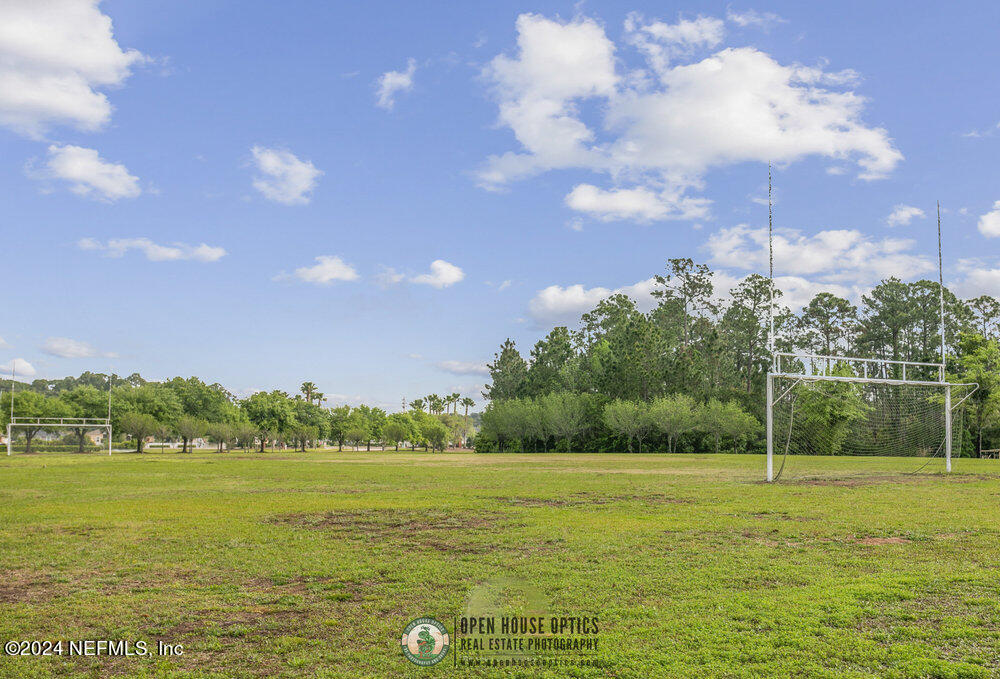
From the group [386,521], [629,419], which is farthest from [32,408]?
[386,521]

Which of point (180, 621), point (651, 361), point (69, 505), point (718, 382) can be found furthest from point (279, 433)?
point (180, 621)

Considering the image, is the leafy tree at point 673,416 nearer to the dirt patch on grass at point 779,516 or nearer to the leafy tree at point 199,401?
the dirt patch on grass at point 779,516

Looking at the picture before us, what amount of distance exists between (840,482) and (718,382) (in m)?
63.1

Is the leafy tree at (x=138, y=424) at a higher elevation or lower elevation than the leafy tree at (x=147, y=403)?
Answer: lower

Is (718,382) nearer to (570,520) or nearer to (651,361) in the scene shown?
(651,361)

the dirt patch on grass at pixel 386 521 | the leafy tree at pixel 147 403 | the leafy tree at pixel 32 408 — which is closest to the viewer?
the dirt patch on grass at pixel 386 521

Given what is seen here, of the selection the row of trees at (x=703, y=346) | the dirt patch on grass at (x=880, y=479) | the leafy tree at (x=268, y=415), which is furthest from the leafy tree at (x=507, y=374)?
the dirt patch on grass at (x=880, y=479)

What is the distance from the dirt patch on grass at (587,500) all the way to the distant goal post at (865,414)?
28.6ft

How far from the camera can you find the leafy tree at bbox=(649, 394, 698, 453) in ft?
225

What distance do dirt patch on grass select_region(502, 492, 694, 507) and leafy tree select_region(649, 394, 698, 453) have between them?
49333 mm

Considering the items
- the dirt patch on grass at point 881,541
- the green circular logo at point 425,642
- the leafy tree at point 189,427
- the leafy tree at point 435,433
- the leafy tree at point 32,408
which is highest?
the green circular logo at point 425,642

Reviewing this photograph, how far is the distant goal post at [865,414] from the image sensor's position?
104 feet

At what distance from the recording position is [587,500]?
1983cm

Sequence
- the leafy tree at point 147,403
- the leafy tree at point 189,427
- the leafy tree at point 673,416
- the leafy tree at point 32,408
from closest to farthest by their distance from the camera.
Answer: the leafy tree at point 673,416, the leafy tree at point 189,427, the leafy tree at point 147,403, the leafy tree at point 32,408
